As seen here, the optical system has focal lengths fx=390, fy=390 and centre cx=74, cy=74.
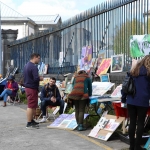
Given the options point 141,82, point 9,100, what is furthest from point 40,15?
point 141,82

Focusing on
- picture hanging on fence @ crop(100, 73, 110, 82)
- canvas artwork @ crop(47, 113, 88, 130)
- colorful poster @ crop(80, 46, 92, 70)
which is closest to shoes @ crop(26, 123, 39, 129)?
canvas artwork @ crop(47, 113, 88, 130)

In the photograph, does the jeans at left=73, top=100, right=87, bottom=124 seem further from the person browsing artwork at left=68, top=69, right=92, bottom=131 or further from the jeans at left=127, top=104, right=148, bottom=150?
the jeans at left=127, top=104, right=148, bottom=150

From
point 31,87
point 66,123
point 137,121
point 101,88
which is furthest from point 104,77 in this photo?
point 137,121

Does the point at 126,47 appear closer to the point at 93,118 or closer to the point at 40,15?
the point at 93,118

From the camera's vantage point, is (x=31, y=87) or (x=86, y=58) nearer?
(x=31, y=87)

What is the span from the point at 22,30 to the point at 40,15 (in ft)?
24.9

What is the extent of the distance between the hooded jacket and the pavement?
1040 mm

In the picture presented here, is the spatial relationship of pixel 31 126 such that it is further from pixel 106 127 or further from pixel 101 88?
pixel 106 127

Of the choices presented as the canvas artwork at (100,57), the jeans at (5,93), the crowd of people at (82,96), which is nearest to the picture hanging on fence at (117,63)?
the canvas artwork at (100,57)

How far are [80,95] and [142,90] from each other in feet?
8.62

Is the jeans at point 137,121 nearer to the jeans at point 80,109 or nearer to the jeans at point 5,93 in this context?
the jeans at point 80,109

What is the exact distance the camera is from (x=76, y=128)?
896 cm

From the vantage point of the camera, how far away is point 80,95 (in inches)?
345

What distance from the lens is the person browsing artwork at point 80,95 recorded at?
8758 millimetres
